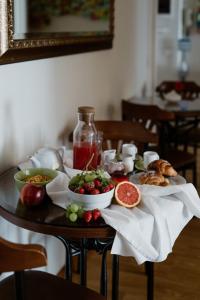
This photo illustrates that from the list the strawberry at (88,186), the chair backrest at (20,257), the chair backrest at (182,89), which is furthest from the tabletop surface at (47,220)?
the chair backrest at (182,89)

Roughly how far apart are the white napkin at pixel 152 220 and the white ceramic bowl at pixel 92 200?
0.03 m

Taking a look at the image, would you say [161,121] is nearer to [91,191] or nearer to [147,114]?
[147,114]

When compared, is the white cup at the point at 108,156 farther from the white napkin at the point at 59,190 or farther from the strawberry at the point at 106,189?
the strawberry at the point at 106,189

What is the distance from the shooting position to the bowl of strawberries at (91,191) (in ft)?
4.70

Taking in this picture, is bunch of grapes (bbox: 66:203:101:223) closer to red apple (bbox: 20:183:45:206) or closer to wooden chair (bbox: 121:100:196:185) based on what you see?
red apple (bbox: 20:183:45:206)

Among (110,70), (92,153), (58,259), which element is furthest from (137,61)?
(92,153)

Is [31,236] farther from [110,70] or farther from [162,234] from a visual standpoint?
[110,70]

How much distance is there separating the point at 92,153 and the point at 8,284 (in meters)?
0.58

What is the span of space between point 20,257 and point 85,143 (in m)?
0.75

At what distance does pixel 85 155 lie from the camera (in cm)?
180

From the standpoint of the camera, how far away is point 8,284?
1558mm

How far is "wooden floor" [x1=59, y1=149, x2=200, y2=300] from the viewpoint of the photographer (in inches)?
90.1

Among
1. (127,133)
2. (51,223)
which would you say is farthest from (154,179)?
(127,133)

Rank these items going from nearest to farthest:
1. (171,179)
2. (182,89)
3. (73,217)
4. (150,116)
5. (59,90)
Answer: (73,217)
(171,179)
(59,90)
(150,116)
(182,89)
